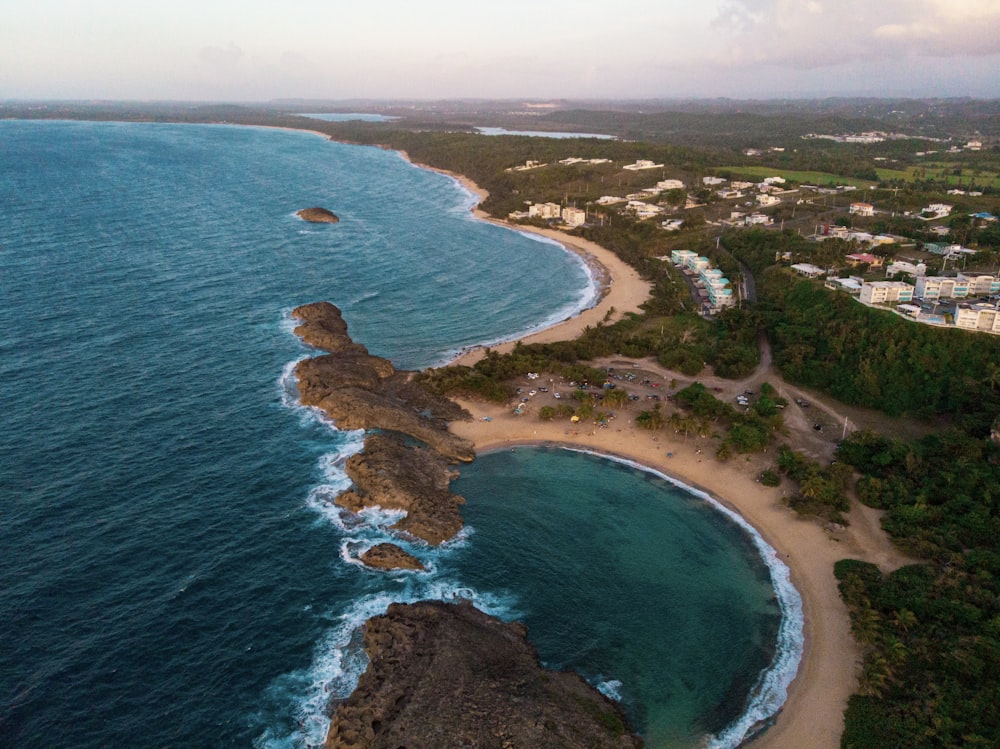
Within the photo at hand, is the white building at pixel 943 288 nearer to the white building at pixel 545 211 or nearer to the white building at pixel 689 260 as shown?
the white building at pixel 689 260

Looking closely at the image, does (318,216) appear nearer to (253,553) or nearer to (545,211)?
(545,211)

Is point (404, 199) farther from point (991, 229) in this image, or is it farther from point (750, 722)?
point (750, 722)

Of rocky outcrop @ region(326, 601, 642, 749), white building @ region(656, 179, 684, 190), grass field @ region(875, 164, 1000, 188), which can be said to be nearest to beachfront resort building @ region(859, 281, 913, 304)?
rocky outcrop @ region(326, 601, 642, 749)

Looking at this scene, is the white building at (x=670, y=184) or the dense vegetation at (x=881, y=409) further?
the white building at (x=670, y=184)

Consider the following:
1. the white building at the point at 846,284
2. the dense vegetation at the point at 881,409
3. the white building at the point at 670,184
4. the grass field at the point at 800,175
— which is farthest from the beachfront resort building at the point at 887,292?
the grass field at the point at 800,175

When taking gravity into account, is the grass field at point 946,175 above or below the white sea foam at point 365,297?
above

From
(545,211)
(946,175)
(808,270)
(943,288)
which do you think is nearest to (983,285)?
(943,288)
